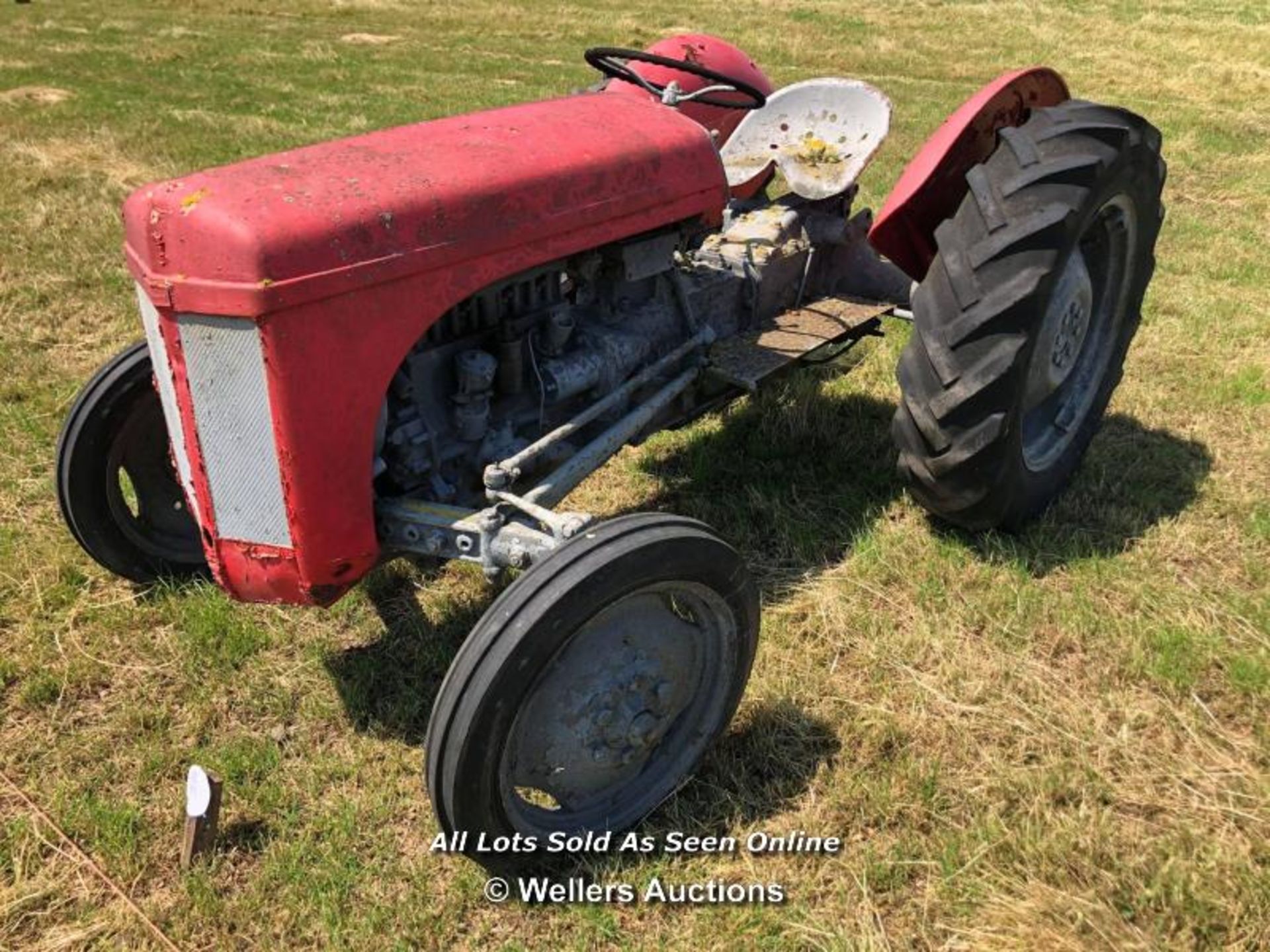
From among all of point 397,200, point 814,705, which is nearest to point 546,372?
point 397,200

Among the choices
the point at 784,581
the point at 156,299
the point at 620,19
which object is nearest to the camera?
the point at 156,299

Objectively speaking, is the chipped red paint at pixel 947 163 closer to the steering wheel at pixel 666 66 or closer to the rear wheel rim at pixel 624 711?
the steering wheel at pixel 666 66

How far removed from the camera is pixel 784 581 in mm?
3205

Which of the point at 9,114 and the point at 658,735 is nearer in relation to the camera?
the point at 658,735

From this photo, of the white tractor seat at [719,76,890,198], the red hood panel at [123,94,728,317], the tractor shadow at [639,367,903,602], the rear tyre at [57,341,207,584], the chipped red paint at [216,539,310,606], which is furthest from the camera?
the white tractor seat at [719,76,890,198]

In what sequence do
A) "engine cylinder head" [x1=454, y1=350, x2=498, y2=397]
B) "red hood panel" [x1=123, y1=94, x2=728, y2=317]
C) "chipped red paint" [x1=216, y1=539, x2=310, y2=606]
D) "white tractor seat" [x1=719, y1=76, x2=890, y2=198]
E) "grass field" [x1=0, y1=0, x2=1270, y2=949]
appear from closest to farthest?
"red hood panel" [x1=123, y1=94, x2=728, y2=317]
"grass field" [x1=0, y1=0, x2=1270, y2=949]
"chipped red paint" [x1=216, y1=539, x2=310, y2=606]
"engine cylinder head" [x1=454, y1=350, x2=498, y2=397]
"white tractor seat" [x1=719, y1=76, x2=890, y2=198]

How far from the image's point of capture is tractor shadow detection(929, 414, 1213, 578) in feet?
10.6

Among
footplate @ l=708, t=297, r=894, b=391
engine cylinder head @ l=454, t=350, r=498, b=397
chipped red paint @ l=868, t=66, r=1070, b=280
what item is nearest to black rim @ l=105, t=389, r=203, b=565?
engine cylinder head @ l=454, t=350, r=498, b=397

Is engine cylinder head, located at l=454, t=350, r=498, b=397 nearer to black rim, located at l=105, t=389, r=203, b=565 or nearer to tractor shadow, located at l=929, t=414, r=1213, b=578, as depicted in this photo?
black rim, located at l=105, t=389, r=203, b=565

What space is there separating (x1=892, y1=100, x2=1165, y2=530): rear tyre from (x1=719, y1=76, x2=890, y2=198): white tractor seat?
3.06 feet

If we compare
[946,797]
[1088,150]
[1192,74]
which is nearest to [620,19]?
[1192,74]

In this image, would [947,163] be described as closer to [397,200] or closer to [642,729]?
[397,200]

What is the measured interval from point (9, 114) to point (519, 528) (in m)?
9.10

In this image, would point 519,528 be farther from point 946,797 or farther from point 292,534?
point 946,797
